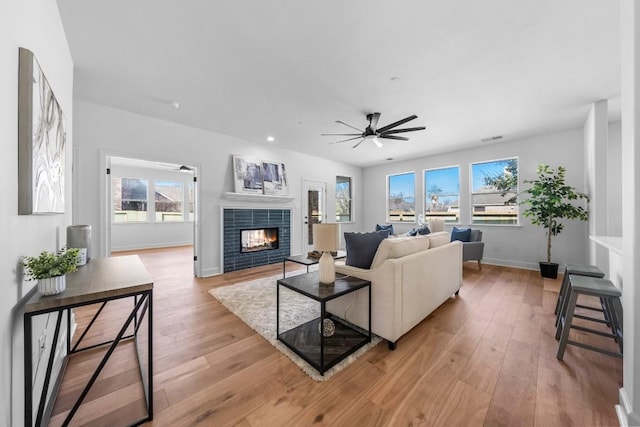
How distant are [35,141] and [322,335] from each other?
1.97 m

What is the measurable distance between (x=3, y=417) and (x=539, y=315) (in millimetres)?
4123

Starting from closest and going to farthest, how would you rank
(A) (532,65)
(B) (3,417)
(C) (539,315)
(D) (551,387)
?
(B) (3,417) → (D) (551,387) → (A) (532,65) → (C) (539,315)

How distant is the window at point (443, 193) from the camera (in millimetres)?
5904

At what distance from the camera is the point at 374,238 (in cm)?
233

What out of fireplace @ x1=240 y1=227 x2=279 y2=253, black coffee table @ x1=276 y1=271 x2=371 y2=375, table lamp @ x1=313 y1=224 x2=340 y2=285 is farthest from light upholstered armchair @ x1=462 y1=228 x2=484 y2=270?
fireplace @ x1=240 y1=227 x2=279 y2=253

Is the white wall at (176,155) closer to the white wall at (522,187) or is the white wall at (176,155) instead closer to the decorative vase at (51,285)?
the decorative vase at (51,285)

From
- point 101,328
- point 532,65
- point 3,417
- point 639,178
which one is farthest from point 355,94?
point 101,328

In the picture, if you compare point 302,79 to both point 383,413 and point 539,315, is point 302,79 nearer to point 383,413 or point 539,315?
point 383,413

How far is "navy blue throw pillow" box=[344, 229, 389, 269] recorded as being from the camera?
90.2 inches

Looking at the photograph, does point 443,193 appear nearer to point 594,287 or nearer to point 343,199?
point 343,199

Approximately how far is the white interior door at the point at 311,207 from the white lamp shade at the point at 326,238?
161 inches

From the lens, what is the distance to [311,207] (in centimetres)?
653

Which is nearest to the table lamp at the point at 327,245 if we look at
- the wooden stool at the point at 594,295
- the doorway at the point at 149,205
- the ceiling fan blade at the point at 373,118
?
the wooden stool at the point at 594,295

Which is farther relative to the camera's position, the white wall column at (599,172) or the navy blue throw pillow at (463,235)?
the navy blue throw pillow at (463,235)
